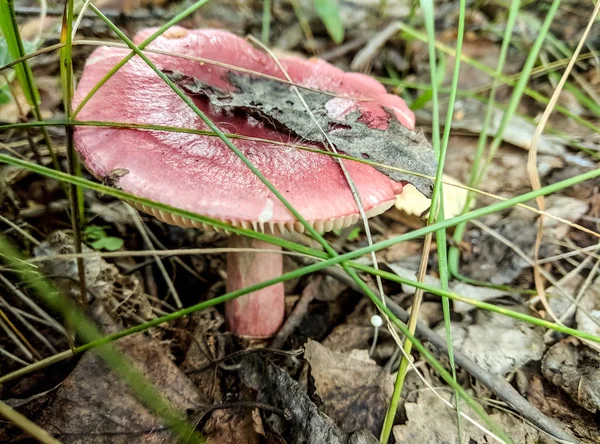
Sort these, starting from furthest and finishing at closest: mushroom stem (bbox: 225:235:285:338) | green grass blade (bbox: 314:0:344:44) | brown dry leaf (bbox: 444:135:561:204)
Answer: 1. green grass blade (bbox: 314:0:344:44)
2. brown dry leaf (bbox: 444:135:561:204)
3. mushroom stem (bbox: 225:235:285:338)

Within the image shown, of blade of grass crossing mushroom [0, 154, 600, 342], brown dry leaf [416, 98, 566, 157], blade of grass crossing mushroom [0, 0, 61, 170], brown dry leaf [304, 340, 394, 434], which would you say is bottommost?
brown dry leaf [304, 340, 394, 434]

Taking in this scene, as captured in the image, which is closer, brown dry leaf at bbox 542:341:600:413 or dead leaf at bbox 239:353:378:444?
dead leaf at bbox 239:353:378:444

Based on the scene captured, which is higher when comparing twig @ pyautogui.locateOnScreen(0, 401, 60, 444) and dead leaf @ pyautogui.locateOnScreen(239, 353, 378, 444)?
twig @ pyautogui.locateOnScreen(0, 401, 60, 444)

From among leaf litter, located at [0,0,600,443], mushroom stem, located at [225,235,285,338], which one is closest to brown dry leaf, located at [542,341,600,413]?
leaf litter, located at [0,0,600,443]

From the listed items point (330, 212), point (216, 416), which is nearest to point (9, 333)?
point (216, 416)

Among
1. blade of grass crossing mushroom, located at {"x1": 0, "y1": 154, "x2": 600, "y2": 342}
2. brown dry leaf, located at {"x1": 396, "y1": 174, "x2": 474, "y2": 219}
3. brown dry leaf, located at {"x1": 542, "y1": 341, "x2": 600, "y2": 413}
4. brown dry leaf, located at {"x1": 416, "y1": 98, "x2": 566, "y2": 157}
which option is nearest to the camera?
blade of grass crossing mushroom, located at {"x1": 0, "y1": 154, "x2": 600, "y2": 342}

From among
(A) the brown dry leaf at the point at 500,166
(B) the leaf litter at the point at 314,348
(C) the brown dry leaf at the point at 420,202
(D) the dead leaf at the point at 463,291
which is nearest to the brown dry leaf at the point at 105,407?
(B) the leaf litter at the point at 314,348

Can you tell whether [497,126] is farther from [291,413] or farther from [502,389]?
[291,413]

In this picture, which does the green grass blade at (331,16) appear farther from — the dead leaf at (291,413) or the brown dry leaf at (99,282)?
the dead leaf at (291,413)

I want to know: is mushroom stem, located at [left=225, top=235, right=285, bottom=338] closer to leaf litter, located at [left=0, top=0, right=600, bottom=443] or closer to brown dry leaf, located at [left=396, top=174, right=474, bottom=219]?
leaf litter, located at [left=0, top=0, right=600, bottom=443]
